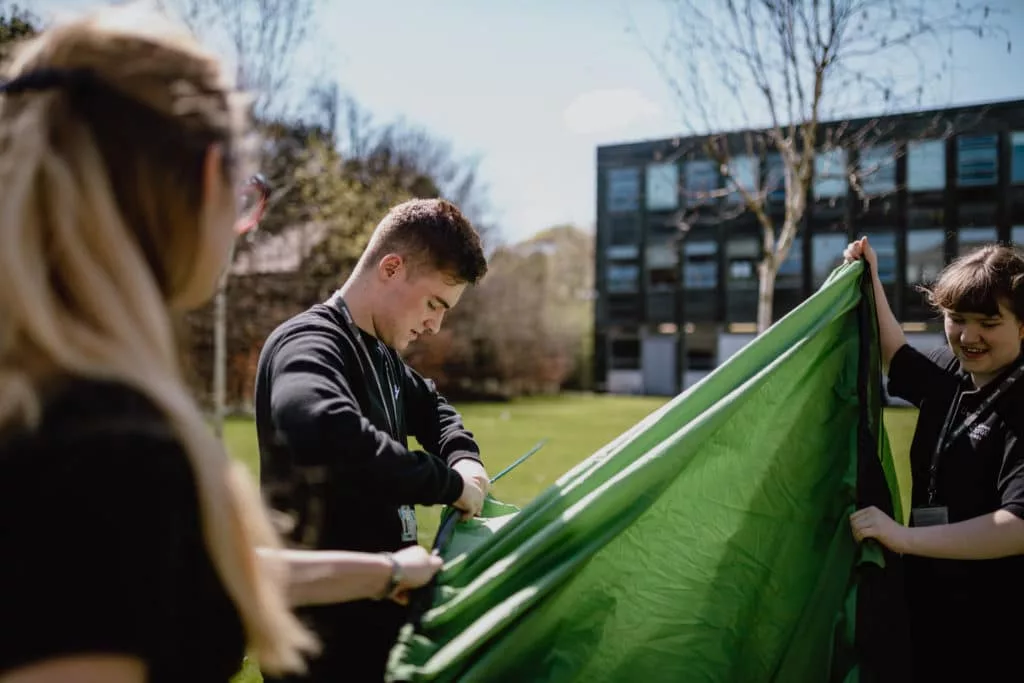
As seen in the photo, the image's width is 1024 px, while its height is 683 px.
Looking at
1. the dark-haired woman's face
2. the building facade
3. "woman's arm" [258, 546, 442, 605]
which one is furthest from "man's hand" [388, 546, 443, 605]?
the building facade

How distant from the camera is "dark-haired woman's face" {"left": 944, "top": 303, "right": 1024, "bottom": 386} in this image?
8.04 ft

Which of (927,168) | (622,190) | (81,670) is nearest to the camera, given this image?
(81,670)

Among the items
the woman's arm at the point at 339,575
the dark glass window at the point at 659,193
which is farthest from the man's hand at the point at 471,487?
the dark glass window at the point at 659,193

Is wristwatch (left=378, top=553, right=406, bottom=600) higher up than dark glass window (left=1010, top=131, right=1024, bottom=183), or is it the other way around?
dark glass window (left=1010, top=131, right=1024, bottom=183)

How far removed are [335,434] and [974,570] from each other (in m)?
1.94

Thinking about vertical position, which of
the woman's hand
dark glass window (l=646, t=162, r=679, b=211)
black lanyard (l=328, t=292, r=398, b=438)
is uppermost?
dark glass window (l=646, t=162, r=679, b=211)

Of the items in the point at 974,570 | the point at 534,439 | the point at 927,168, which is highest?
the point at 927,168

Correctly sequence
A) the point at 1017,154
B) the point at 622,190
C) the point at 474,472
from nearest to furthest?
the point at 474,472
the point at 1017,154
the point at 622,190

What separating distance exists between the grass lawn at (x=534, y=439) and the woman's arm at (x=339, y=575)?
2453 mm

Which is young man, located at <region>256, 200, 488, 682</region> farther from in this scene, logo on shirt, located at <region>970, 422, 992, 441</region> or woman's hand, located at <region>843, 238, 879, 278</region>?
logo on shirt, located at <region>970, 422, 992, 441</region>

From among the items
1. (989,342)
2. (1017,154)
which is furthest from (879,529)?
(1017,154)

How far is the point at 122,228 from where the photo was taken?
3.32ft

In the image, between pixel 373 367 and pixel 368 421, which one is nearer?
pixel 368 421

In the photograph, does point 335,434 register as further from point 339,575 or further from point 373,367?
point 373,367
